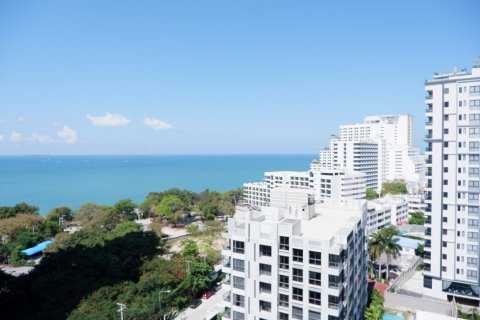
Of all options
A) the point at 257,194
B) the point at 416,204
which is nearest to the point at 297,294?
the point at 257,194

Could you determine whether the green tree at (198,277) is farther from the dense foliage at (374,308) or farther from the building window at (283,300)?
the dense foliage at (374,308)

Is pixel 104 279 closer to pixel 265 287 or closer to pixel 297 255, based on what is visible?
pixel 265 287

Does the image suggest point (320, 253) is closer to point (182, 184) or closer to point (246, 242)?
point (246, 242)

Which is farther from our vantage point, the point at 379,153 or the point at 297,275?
the point at 379,153

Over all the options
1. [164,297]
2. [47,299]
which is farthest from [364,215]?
[47,299]

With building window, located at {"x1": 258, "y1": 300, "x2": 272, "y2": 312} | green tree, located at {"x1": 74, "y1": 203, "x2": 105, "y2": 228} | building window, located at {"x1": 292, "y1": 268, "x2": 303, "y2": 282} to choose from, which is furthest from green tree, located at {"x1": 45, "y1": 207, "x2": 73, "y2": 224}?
building window, located at {"x1": 292, "y1": 268, "x2": 303, "y2": 282}

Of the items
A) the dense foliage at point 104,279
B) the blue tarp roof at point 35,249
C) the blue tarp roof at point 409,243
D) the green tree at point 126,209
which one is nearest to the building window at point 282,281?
the dense foliage at point 104,279

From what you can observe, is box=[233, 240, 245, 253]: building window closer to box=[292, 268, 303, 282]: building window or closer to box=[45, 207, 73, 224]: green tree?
box=[292, 268, 303, 282]: building window
